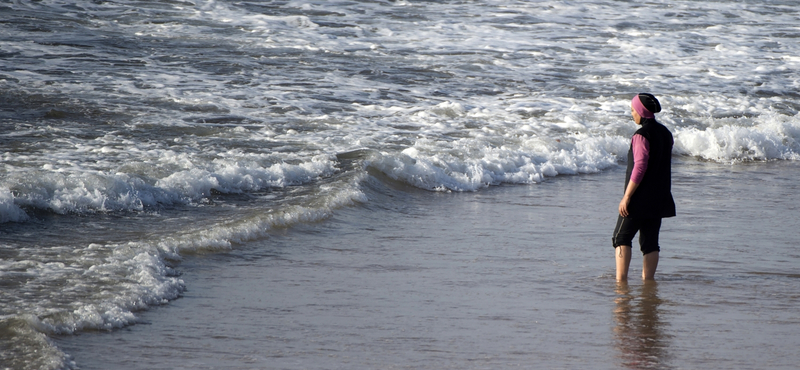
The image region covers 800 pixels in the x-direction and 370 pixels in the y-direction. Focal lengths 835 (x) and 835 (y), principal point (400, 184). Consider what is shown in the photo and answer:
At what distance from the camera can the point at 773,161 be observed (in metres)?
12.4

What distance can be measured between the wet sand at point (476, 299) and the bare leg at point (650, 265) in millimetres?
131

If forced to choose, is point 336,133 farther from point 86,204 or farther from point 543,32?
point 543,32

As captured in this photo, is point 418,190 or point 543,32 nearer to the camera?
point 418,190

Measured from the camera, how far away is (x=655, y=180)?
572 cm

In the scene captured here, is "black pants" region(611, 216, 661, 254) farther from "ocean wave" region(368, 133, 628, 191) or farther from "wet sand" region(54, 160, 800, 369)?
"ocean wave" region(368, 133, 628, 191)

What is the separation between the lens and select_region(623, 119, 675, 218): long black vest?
561 cm

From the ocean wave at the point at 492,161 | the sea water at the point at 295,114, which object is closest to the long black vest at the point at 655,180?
the sea water at the point at 295,114

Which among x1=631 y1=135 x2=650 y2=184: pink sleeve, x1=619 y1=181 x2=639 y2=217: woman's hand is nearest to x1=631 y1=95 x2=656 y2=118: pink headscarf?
x1=631 y1=135 x2=650 y2=184: pink sleeve

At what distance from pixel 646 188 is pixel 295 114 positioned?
320 inches

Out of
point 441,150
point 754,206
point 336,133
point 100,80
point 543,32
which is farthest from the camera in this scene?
point 543,32

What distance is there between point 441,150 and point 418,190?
1.65m

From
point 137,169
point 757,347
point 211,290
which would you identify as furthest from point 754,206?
point 137,169

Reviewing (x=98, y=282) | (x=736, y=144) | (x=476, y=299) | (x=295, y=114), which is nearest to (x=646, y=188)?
(x=476, y=299)

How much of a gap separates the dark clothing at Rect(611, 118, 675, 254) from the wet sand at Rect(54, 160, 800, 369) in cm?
37
